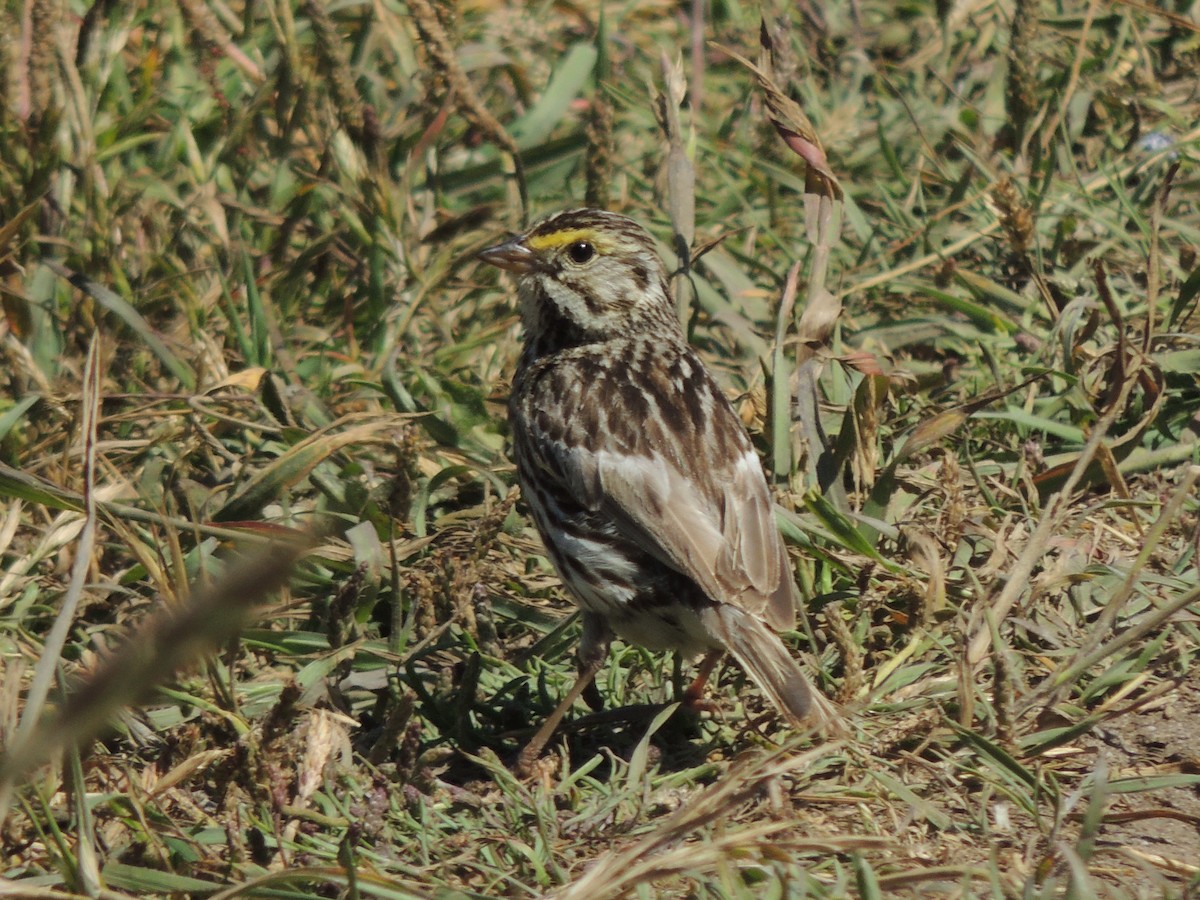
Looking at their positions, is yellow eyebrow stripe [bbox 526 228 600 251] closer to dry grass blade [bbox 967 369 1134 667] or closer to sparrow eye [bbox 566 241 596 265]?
sparrow eye [bbox 566 241 596 265]

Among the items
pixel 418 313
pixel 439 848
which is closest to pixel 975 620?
pixel 439 848

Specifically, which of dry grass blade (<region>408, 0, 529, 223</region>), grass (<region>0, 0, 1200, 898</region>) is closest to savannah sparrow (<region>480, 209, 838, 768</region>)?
grass (<region>0, 0, 1200, 898</region>)

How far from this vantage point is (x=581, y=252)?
15.5 feet

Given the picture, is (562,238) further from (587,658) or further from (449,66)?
(587,658)

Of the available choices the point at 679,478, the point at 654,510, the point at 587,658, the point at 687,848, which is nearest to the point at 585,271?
the point at 679,478

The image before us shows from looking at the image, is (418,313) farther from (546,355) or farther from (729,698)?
(729,698)

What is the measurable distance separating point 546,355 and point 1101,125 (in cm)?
304

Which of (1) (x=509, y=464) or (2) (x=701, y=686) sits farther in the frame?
(1) (x=509, y=464)

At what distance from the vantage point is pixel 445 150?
6.40 metres

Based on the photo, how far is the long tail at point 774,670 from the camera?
3508 millimetres

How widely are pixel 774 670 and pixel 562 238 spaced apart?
1.70m

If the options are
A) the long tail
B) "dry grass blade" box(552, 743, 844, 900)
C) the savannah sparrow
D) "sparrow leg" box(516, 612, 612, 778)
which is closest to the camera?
"dry grass blade" box(552, 743, 844, 900)

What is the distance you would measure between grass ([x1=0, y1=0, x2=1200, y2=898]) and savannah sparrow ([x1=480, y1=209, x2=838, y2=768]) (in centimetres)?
20

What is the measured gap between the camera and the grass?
3.40m
